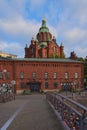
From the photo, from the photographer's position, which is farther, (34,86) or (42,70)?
(42,70)

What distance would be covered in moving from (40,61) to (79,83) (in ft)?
46.9

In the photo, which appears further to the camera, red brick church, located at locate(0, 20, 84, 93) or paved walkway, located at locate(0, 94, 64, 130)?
red brick church, located at locate(0, 20, 84, 93)

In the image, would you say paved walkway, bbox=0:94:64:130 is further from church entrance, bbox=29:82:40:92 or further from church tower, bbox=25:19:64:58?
church tower, bbox=25:19:64:58

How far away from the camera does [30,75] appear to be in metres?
94.5

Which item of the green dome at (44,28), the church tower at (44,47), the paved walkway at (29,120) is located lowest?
the paved walkway at (29,120)

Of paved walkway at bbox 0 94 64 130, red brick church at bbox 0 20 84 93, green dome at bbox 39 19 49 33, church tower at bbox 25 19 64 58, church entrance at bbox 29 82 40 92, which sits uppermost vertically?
green dome at bbox 39 19 49 33

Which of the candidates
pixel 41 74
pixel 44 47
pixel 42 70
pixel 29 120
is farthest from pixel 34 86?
pixel 29 120

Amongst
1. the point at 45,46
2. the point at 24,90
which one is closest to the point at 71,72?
the point at 24,90

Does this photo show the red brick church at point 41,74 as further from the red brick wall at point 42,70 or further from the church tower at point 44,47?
the church tower at point 44,47

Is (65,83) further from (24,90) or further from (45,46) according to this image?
(45,46)

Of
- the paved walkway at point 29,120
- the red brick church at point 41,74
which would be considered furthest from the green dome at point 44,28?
the paved walkway at point 29,120

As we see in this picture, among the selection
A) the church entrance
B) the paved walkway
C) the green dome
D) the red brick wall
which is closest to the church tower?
the green dome

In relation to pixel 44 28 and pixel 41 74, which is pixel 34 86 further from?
pixel 44 28

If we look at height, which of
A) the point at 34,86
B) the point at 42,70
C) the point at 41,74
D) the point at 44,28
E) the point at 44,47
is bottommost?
the point at 34,86
